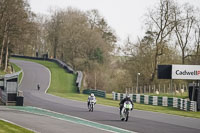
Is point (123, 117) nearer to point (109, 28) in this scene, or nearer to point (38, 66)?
point (38, 66)

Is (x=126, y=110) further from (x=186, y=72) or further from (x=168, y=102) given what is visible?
(x=168, y=102)

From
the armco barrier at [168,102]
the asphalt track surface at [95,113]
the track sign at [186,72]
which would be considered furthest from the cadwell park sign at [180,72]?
the asphalt track surface at [95,113]

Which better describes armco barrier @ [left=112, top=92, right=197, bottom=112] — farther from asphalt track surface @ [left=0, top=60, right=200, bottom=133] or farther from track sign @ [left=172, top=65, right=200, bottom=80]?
asphalt track surface @ [left=0, top=60, right=200, bottom=133]

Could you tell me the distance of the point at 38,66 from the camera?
9331cm

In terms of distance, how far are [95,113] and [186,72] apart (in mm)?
13091

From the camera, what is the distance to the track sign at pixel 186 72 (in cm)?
4203

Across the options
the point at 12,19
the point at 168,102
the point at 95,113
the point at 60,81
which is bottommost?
the point at 95,113

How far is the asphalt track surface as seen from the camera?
23438 mm

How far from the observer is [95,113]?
33250mm

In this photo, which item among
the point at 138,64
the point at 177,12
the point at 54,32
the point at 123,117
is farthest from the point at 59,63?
the point at 123,117

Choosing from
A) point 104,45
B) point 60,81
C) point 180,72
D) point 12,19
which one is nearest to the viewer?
point 180,72

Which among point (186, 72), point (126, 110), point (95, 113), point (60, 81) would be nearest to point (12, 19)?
point (60, 81)

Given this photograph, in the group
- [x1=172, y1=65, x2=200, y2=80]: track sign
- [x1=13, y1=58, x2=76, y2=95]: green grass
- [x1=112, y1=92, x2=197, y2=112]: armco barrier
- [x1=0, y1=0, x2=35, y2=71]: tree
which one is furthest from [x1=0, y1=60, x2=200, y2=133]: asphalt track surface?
[x1=0, y1=0, x2=35, y2=71]: tree

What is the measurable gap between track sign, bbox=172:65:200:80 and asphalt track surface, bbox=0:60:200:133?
713cm
